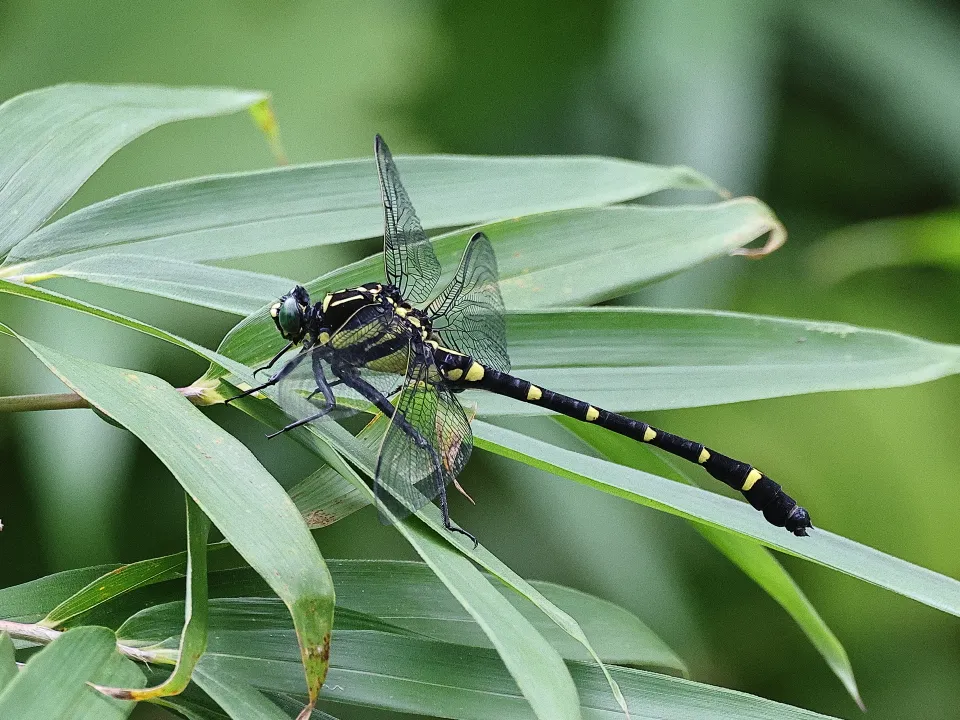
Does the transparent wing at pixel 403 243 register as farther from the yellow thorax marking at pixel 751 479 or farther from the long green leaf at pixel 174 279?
the yellow thorax marking at pixel 751 479

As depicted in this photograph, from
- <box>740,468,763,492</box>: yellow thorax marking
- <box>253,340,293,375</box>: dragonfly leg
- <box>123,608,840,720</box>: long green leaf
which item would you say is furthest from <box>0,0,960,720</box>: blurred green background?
<box>123,608,840,720</box>: long green leaf

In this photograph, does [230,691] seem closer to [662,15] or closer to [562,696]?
[562,696]

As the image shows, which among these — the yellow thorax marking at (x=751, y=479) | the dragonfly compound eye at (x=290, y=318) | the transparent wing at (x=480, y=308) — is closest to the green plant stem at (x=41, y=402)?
the dragonfly compound eye at (x=290, y=318)

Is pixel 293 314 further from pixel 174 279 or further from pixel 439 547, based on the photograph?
pixel 439 547

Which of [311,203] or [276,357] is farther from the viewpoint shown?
[311,203]

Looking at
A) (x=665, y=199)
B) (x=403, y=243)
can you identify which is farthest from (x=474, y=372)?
(x=665, y=199)

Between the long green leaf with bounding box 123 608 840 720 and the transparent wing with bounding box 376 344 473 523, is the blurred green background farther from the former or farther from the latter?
the long green leaf with bounding box 123 608 840 720
